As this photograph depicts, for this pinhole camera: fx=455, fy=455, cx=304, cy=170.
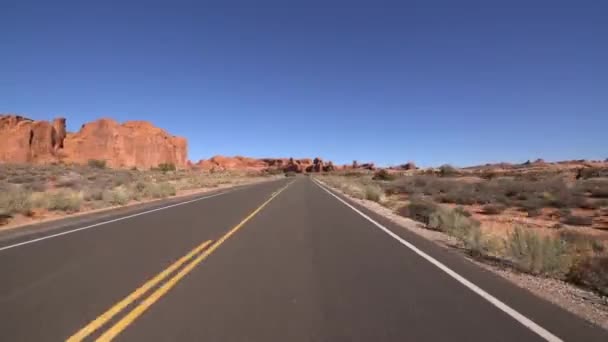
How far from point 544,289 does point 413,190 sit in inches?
1345

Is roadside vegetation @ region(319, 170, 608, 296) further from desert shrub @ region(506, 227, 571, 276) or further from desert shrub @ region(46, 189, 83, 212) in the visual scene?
desert shrub @ region(46, 189, 83, 212)

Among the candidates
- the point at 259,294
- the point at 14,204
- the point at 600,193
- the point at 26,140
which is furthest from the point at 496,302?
the point at 26,140

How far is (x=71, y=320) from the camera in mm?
4766

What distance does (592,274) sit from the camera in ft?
23.2

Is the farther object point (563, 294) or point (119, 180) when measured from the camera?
point (119, 180)

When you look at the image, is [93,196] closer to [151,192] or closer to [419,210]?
[151,192]

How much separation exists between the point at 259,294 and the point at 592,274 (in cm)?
519

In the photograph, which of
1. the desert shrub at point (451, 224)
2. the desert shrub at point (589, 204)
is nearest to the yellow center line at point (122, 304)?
the desert shrub at point (451, 224)

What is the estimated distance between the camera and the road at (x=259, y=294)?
4500 mm

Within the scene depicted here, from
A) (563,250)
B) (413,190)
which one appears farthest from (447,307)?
(413,190)

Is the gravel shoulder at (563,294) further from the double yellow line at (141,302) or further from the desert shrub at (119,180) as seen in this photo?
the desert shrub at (119,180)

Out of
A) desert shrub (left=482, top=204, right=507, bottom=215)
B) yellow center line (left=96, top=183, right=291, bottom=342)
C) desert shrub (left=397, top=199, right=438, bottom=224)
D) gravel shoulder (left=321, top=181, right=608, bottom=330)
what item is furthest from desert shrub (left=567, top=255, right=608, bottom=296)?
desert shrub (left=482, top=204, right=507, bottom=215)

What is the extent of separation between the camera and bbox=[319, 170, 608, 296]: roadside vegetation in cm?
789

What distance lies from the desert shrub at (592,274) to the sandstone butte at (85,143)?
114732 millimetres
